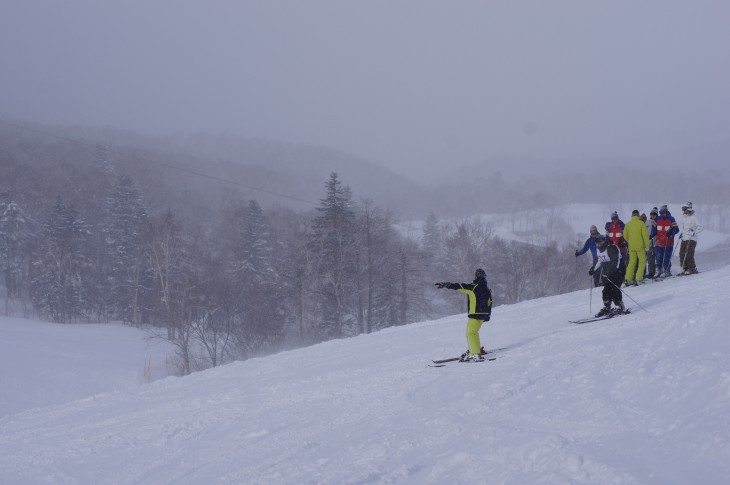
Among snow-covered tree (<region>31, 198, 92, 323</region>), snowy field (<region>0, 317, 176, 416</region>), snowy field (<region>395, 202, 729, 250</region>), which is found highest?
snowy field (<region>395, 202, 729, 250</region>)

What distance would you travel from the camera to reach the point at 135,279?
54.0 m

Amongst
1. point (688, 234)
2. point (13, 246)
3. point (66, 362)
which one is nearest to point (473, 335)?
point (688, 234)

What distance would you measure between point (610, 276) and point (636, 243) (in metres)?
2.84

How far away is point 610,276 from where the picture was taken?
12258 mm

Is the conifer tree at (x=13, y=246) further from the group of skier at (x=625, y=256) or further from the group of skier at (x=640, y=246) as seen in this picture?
the group of skier at (x=640, y=246)

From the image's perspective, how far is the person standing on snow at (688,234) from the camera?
15.3m

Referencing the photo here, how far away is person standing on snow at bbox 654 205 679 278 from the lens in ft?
50.6

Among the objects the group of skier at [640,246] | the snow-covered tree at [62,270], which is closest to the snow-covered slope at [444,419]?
the group of skier at [640,246]

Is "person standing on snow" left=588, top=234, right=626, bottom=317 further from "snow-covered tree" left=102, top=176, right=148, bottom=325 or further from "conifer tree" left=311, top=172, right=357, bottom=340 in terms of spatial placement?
"snow-covered tree" left=102, top=176, right=148, bottom=325

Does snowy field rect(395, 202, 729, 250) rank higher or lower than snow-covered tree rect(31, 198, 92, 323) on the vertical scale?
higher

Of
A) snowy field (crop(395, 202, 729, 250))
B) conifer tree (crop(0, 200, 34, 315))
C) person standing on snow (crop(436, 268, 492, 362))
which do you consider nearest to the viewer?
person standing on snow (crop(436, 268, 492, 362))

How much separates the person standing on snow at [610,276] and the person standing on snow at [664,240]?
12.8ft

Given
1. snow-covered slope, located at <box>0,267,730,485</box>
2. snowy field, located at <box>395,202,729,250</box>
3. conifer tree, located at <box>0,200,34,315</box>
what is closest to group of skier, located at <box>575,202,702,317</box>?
snow-covered slope, located at <box>0,267,730,485</box>

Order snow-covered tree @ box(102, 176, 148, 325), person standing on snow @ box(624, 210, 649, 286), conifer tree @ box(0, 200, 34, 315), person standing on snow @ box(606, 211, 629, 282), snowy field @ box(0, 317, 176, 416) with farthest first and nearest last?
conifer tree @ box(0, 200, 34, 315) < snow-covered tree @ box(102, 176, 148, 325) < snowy field @ box(0, 317, 176, 416) < person standing on snow @ box(606, 211, 629, 282) < person standing on snow @ box(624, 210, 649, 286)
